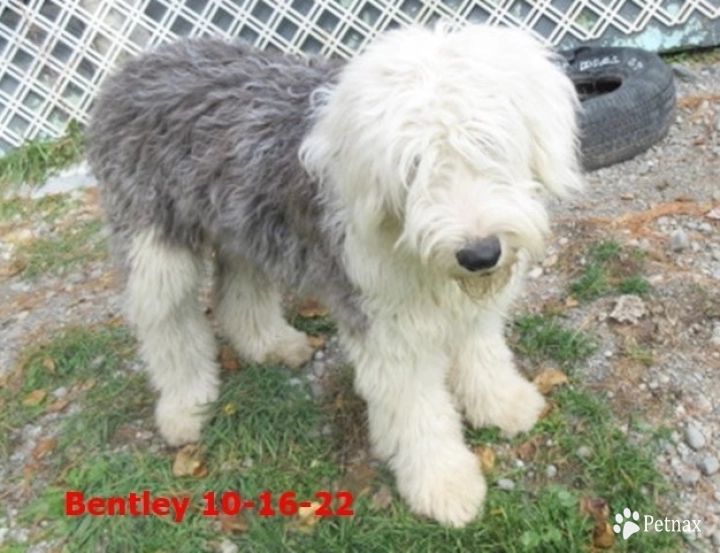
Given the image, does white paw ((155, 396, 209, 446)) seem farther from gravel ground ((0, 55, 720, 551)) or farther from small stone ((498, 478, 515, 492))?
small stone ((498, 478, 515, 492))

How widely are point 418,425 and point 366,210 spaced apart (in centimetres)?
93

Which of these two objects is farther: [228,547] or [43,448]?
[43,448]

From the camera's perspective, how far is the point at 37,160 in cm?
540

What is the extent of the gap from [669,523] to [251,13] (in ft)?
12.6

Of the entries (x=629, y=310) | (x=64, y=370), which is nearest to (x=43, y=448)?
(x=64, y=370)

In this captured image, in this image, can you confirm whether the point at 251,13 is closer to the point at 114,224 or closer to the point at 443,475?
the point at 114,224

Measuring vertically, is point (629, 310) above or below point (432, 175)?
below

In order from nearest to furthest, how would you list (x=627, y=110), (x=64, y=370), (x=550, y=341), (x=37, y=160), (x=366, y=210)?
(x=366, y=210) → (x=550, y=341) → (x=64, y=370) → (x=627, y=110) → (x=37, y=160)

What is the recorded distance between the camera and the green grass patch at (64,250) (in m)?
4.68

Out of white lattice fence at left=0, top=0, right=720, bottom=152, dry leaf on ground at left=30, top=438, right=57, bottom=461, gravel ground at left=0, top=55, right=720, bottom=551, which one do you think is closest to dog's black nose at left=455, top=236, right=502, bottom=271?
gravel ground at left=0, top=55, right=720, bottom=551

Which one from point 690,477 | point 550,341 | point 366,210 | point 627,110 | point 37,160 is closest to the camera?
point 366,210

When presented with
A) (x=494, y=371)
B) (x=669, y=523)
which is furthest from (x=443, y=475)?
(x=669, y=523)

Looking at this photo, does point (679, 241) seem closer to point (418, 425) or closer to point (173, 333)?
point (418, 425)

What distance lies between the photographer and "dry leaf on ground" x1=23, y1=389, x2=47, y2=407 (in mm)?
3719
